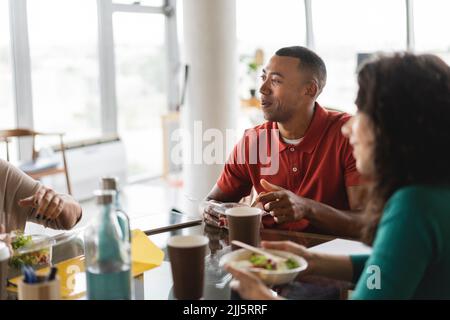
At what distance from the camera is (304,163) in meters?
2.04

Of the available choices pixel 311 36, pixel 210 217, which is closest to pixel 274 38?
pixel 311 36

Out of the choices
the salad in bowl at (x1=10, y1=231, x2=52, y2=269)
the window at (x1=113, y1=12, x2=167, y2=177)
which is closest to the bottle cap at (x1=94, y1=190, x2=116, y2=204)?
the salad in bowl at (x1=10, y1=231, x2=52, y2=269)

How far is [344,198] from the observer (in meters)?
2.01

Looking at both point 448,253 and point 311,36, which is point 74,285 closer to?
point 448,253

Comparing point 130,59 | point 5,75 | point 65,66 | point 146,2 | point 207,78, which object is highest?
point 146,2

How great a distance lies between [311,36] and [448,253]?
547 centimetres

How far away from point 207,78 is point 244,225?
9.19ft

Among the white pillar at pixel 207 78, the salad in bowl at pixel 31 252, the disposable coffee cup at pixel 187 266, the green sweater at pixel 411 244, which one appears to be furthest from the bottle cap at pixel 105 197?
the white pillar at pixel 207 78

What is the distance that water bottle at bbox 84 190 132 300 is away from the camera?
1.04 metres

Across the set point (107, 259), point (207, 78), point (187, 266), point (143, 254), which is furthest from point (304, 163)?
point (207, 78)

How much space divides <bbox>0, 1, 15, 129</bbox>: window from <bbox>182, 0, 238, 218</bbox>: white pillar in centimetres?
161

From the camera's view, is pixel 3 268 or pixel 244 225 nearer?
pixel 3 268

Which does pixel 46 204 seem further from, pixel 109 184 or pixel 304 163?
pixel 304 163

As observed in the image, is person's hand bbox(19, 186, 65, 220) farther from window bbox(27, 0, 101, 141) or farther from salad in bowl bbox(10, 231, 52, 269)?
window bbox(27, 0, 101, 141)
